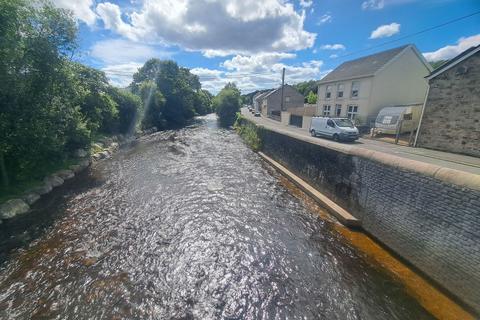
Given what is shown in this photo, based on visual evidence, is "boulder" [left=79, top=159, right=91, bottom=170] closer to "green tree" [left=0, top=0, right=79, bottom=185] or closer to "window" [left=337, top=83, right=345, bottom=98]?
"green tree" [left=0, top=0, right=79, bottom=185]

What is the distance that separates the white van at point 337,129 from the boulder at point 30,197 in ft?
66.3

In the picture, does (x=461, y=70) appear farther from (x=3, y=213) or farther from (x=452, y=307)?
(x=3, y=213)

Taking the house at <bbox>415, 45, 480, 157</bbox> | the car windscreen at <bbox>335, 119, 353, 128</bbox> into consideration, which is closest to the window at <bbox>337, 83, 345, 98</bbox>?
the car windscreen at <bbox>335, 119, 353, 128</bbox>

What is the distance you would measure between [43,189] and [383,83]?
30.6 m

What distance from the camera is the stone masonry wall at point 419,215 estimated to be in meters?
5.07

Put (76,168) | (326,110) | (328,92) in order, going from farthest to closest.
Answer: (326,110)
(328,92)
(76,168)

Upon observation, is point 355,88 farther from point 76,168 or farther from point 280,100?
point 76,168

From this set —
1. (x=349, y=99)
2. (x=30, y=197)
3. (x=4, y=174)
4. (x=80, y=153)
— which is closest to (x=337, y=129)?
(x=349, y=99)

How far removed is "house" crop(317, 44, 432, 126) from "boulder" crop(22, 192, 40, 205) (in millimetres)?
27950

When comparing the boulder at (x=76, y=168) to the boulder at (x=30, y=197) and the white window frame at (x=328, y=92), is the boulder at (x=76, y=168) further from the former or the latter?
the white window frame at (x=328, y=92)

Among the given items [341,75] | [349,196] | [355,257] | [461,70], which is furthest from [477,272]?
[341,75]

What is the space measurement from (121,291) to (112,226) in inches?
134

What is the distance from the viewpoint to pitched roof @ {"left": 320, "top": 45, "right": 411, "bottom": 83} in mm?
23005

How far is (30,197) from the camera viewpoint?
9.79m
